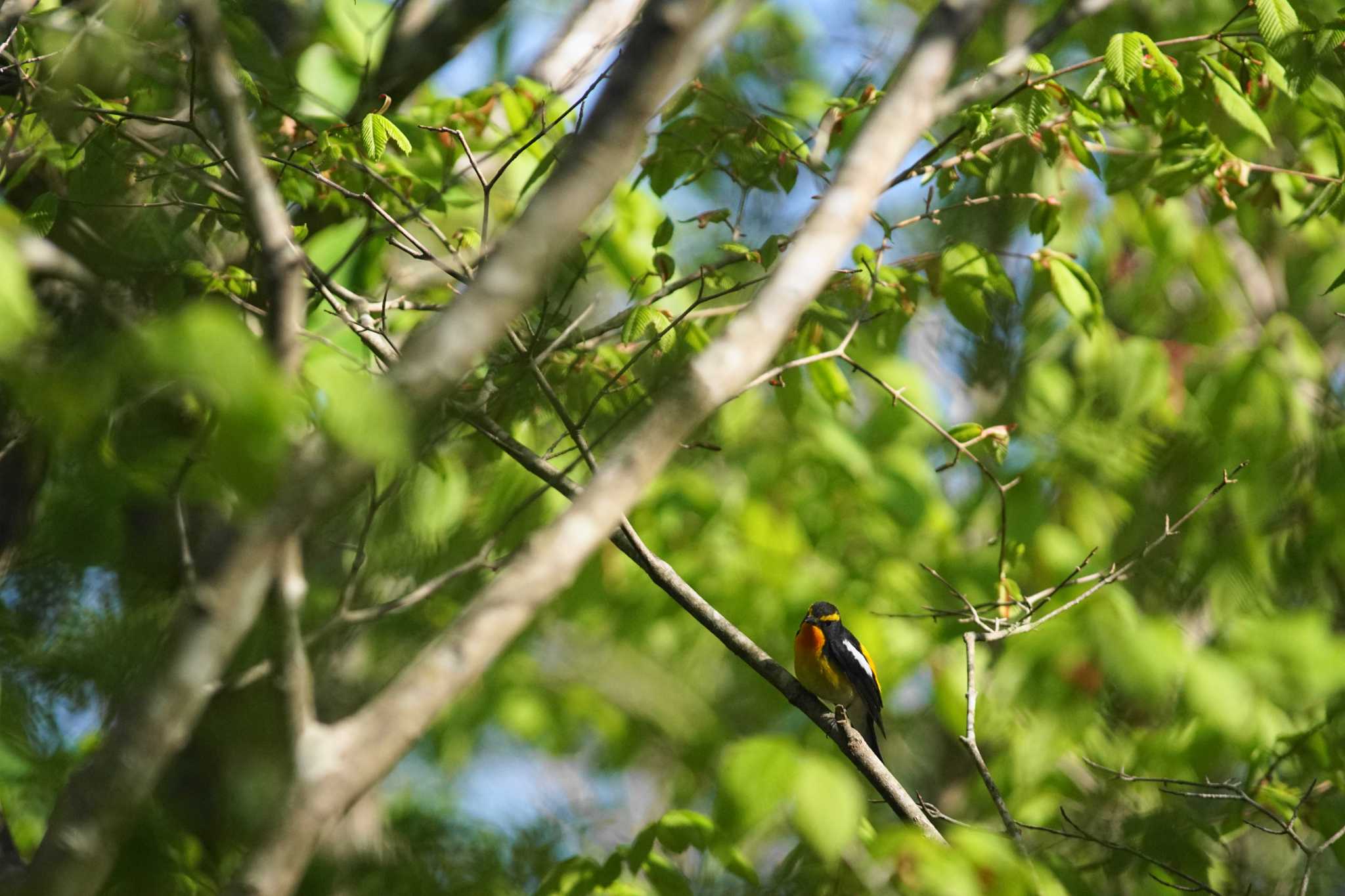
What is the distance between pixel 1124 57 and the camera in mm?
2672

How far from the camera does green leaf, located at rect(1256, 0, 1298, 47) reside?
270 centimetres

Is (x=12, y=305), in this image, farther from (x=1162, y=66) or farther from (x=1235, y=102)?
(x=1235, y=102)

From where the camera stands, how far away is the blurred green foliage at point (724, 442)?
2703 mm

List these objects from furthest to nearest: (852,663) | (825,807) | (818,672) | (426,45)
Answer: (818,672) → (852,663) → (426,45) → (825,807)

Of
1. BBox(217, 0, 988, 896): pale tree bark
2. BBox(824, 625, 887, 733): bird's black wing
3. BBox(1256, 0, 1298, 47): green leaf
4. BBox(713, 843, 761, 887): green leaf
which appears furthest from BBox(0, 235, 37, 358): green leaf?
BBox(824, 625, 887, 733): bird's black wing

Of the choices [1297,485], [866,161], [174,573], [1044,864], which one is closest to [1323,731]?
[1044,864]

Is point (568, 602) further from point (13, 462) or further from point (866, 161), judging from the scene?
point (866, 161)

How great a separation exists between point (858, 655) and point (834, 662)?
4.1 inches

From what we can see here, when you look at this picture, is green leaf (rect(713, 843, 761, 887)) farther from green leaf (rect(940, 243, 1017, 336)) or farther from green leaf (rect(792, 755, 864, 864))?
green leaf (rect(940, 243, 1017, 336))

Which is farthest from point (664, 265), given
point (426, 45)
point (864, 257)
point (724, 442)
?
point (724, 442)

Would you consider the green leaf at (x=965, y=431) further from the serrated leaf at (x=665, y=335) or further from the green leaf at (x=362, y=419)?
the green leaf at (x=362, y=419)

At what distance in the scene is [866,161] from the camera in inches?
77.8

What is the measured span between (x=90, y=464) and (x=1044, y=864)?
3.34m

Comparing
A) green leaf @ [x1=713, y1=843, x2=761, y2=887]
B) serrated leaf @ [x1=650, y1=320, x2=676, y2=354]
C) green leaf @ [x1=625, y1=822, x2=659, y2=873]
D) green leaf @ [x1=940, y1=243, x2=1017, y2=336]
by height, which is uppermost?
green leaf @ [x1=940, y1=243, x2=1017, y2=336]
